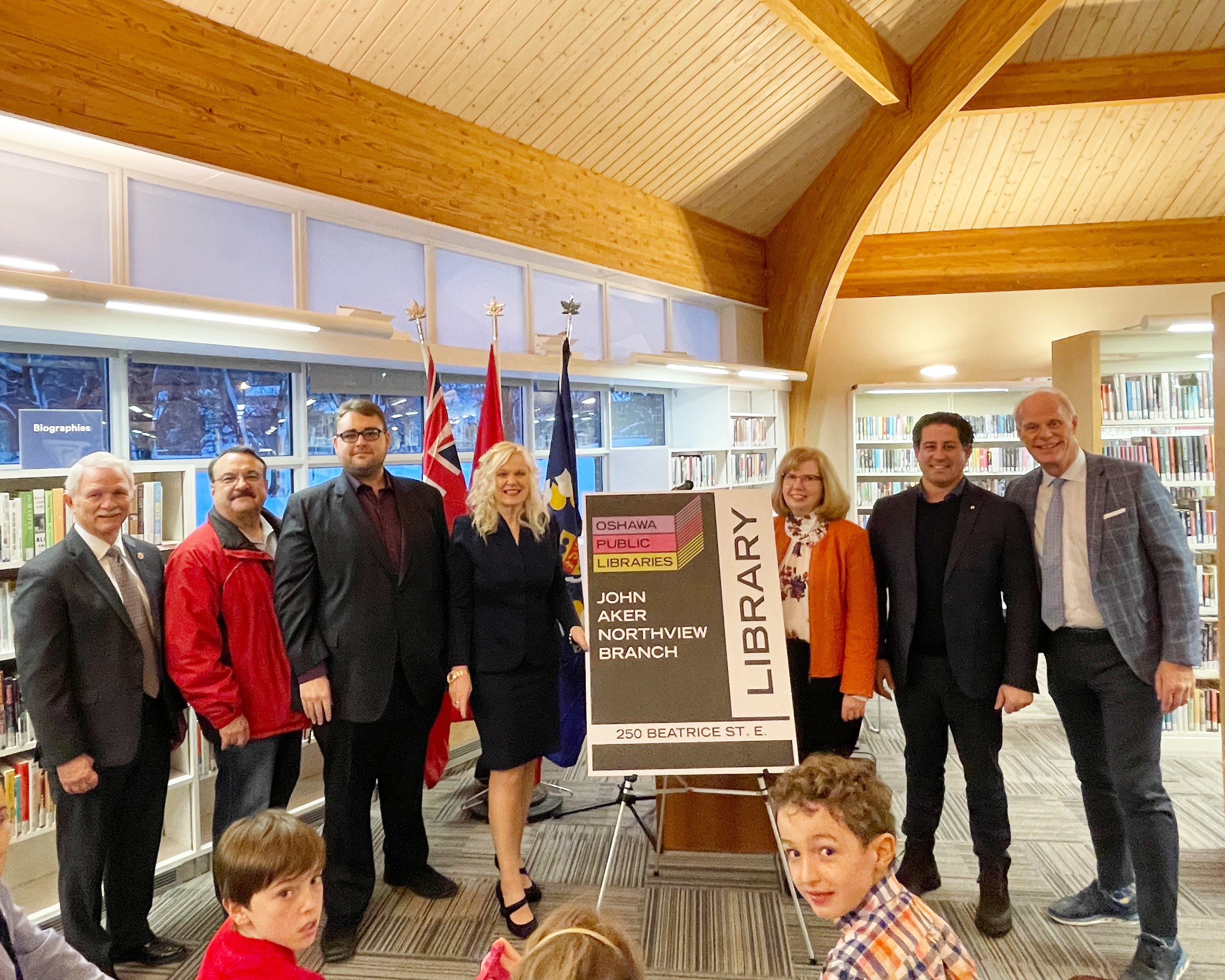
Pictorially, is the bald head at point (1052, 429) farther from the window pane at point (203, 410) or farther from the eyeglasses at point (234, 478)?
the window pane at point (203, 410)

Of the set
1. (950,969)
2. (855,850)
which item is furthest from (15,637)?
(950,969)

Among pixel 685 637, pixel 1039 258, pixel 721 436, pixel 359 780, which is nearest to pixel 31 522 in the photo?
pixel 359 780

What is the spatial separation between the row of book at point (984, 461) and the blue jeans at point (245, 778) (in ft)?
21.1

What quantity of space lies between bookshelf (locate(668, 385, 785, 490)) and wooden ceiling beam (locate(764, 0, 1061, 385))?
573 mm

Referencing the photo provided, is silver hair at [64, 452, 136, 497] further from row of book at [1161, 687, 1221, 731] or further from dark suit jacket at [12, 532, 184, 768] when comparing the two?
row of book at [1161, 687, 1221, 731]

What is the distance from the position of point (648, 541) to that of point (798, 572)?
60 centimetres

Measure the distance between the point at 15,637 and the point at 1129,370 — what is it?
5536 mm

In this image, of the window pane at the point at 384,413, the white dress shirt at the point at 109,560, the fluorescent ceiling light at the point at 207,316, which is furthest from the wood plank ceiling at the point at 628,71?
the white dress shirt at the point at 109,560

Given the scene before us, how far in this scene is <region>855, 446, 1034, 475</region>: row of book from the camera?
792 centimetres

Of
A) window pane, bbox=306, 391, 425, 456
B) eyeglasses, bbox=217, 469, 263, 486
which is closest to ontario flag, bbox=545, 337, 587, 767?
window pane, bbox=306, 391, 425, 456

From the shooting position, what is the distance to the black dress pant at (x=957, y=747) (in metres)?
2.84

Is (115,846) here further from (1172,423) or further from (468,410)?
(1172,423)

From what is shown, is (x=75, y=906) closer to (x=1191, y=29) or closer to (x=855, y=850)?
(x=855, y=850)

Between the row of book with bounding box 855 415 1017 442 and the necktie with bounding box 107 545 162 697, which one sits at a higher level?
the row of book with bounding box 855 415 1017 442
